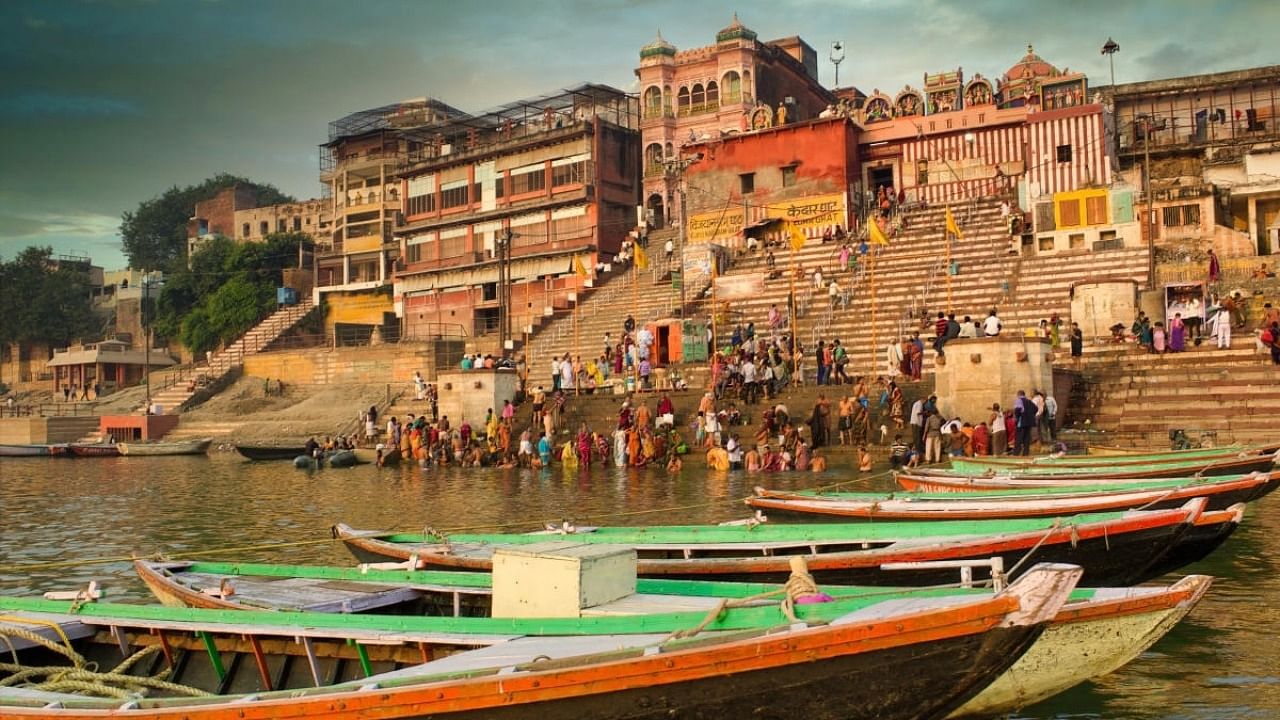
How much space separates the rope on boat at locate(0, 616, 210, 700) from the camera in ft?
20.3

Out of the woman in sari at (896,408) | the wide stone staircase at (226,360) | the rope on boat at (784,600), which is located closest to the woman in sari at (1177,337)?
the woman in sari at (896,408)

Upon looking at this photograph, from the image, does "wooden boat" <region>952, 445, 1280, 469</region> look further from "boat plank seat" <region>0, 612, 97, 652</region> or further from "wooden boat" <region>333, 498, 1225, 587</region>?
"boat plank seat" <region>0, 612, 97, 652</region>

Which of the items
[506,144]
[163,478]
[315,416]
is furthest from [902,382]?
[506,144]

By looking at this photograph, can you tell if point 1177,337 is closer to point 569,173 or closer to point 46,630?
point 46,630

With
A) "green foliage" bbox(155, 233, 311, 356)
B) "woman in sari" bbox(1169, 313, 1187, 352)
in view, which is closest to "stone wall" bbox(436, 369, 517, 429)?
"woman in sari" bbox(1169, 313, 1187, 352)

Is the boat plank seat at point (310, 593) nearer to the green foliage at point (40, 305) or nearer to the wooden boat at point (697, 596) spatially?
the wooden boat at point (697, 596)

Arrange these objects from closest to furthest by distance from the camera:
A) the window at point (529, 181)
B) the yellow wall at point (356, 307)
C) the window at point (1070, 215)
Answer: the window at point (1070, 215), the window at point (529, 181), the yellow wall at point (356, 307)

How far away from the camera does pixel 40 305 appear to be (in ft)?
245

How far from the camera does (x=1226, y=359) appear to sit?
23.1 meters

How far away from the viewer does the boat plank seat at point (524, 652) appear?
17.1ft

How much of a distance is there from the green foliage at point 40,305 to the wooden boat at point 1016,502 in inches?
2937

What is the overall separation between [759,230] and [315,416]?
58.6ft

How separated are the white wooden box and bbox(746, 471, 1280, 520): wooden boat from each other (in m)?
5.00

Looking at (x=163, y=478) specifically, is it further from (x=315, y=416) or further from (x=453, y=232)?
(x=453, y=232)
